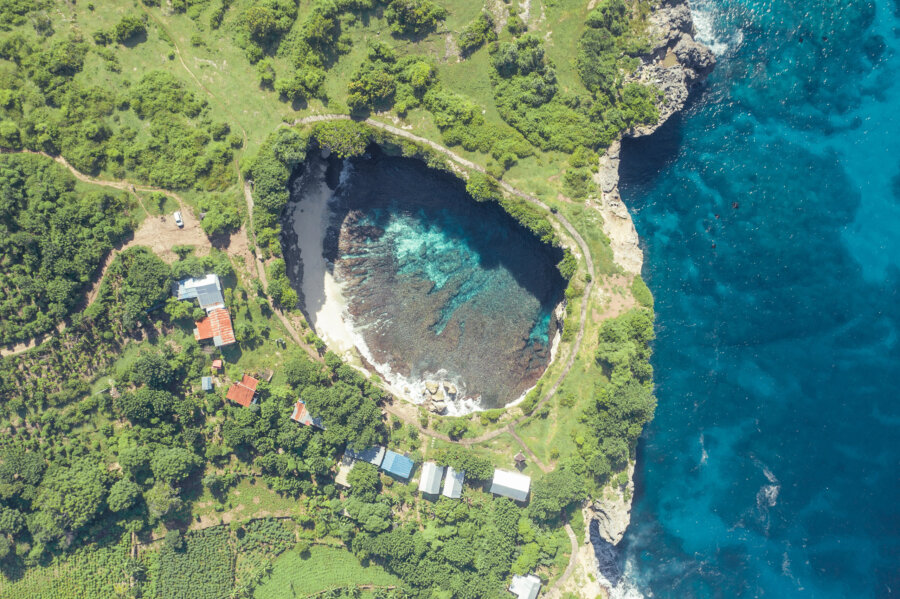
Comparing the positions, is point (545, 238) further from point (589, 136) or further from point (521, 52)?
point (521, 52)

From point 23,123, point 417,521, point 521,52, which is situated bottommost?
point 417,521

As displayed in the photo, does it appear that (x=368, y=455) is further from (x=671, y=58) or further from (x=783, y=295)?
(x=671, y=58)

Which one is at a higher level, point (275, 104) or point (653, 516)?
point (275, 104)

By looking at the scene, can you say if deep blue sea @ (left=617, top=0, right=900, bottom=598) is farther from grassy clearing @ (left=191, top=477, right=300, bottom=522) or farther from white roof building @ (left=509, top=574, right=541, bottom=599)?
grassy clearing @ (left=191, top=477, right=300, bottom=522)

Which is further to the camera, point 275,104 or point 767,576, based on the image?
point 767,576

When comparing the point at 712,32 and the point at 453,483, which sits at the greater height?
the point at 712,32

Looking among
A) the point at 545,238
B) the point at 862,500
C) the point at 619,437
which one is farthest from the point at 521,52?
the point at 862,500

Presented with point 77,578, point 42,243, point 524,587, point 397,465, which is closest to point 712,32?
point 397,465

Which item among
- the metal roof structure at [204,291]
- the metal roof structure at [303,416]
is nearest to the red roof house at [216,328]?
the metal roof structure at [204,291]
